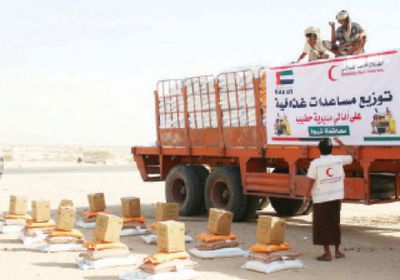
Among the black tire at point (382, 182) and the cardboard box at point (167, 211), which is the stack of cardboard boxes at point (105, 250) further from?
the black tire at point (382, 182)

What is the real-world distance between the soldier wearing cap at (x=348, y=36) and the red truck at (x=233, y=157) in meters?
1.46

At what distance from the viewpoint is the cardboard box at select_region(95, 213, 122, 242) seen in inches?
361

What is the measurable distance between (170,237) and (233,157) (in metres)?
5.18

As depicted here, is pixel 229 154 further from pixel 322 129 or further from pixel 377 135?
pixel 377 135

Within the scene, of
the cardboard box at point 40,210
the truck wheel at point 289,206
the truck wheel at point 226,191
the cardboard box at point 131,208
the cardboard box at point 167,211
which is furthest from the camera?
the truck wheel at point 289,206

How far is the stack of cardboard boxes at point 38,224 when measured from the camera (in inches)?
431

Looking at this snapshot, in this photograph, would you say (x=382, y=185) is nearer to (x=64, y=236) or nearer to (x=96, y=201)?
(x=64, y=236)

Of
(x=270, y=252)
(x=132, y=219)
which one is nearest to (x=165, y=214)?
(x=132, y=219)

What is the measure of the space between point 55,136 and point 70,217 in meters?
137

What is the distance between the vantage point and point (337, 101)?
35.5 ft

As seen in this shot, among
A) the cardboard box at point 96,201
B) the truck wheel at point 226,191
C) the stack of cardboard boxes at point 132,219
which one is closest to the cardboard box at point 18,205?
the cardboard box at point 96,201

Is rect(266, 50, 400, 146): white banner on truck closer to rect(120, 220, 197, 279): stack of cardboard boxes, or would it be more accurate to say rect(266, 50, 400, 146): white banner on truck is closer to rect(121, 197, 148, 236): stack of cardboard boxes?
rect(121, 197, 148, 236): stack of cardboard boxes

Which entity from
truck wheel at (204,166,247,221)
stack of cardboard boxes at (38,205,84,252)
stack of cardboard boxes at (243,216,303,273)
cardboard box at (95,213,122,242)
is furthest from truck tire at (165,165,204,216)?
stack of cardboard boxes at (243,216,303,273)

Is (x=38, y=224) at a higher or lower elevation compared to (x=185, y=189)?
lower
